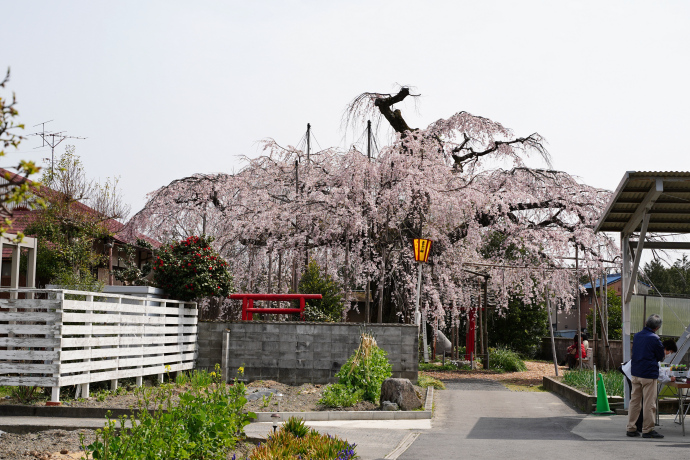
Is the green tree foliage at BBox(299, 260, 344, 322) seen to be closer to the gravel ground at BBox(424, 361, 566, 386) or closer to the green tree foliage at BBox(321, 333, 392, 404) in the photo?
the gravel ground at BBox(424, 361, 566, 386)

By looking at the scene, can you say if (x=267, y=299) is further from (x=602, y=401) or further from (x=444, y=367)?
(x=444, y=367)

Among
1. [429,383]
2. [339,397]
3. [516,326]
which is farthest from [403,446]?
[516,326]

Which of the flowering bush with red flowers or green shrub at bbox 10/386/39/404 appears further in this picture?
the flowering bush with red flowers

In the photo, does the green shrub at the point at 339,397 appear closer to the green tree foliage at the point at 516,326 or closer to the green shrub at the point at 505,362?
the green shrub at the point at 505,362

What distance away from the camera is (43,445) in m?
7.26

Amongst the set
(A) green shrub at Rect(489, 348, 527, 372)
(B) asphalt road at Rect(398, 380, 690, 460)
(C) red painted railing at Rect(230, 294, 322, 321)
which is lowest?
(A) green shrub at Rect(489, 348, 527, 372)

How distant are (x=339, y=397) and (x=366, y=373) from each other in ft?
2.97

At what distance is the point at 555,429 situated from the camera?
35.9 feet

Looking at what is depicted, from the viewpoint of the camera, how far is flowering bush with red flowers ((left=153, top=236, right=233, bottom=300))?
1530 centimetres

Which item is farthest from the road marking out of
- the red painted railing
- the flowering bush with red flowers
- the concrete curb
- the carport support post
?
the flowering bush with red flowers

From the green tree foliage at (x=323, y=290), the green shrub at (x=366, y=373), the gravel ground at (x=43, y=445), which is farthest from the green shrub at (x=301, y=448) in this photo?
the green tree foliage at (x=323, y=290)

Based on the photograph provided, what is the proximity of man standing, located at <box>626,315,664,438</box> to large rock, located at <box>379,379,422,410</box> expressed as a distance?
3.65 m

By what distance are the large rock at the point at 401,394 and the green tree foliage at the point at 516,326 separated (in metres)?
21.4

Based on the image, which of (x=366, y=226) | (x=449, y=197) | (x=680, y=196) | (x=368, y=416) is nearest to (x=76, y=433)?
(x=368, y=416)
